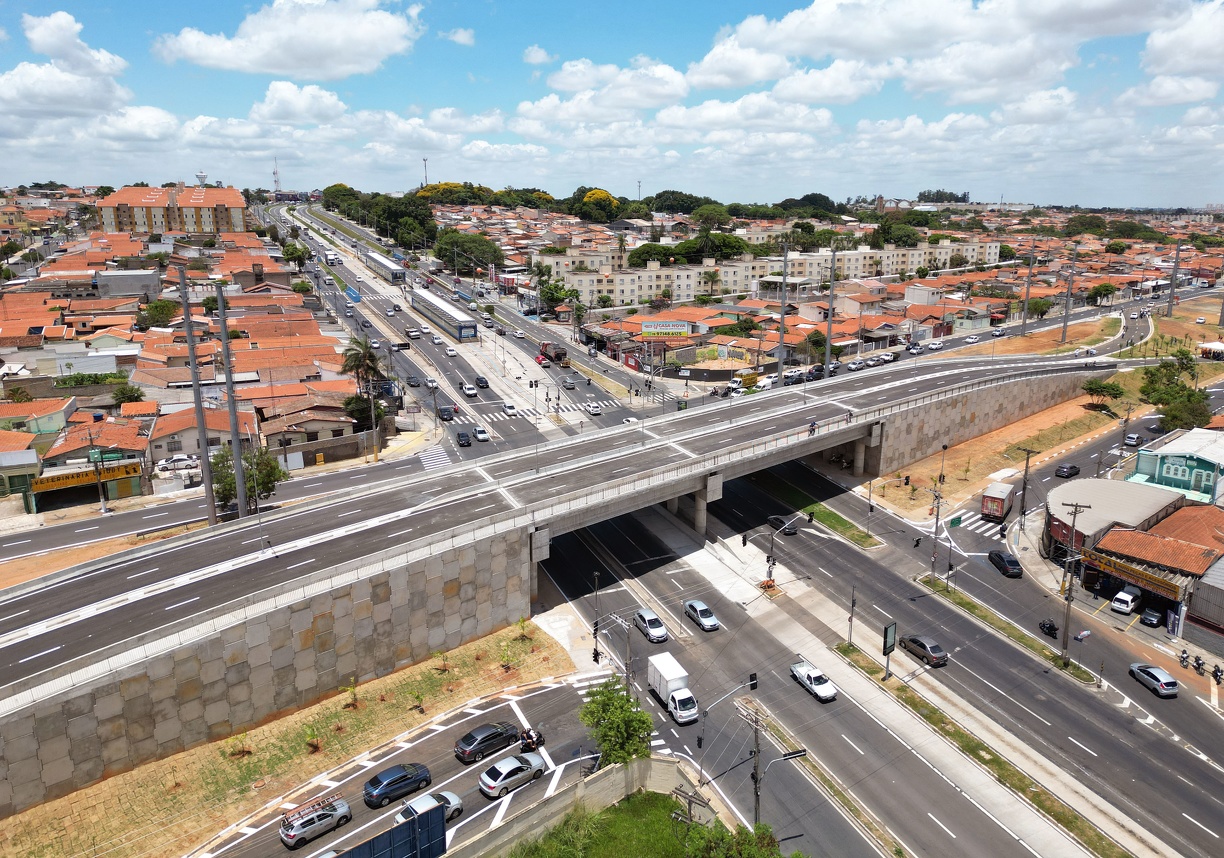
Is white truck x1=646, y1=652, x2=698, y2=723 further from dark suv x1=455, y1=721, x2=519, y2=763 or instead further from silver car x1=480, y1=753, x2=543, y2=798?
dark suv x1=455, y1=721, x2=519, y2=763

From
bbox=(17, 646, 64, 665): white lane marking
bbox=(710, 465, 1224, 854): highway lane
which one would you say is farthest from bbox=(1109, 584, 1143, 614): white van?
bbox=(17, 646, 64, 665): white lane marking

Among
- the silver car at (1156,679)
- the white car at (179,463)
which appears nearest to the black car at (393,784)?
the silver car at (1156,679)

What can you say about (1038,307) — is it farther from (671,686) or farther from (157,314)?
(157,314)

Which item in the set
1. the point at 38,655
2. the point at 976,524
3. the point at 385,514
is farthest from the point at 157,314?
the point at 976,524

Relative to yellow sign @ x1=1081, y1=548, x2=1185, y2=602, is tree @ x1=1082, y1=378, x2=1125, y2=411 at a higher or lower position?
higher

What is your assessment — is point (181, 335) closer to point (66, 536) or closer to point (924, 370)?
point (66, 536)

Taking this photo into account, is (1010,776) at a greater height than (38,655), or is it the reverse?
(38,655)

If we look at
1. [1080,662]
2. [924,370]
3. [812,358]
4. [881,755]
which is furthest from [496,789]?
[812,358]
